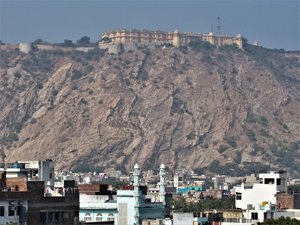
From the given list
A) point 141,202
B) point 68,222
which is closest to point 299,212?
point 141,202

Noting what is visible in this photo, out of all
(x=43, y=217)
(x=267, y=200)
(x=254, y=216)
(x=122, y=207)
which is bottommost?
(x=43, y=217)

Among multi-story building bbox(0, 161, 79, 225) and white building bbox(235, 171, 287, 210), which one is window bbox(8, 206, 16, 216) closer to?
multi-story building bbox(0, 161, 79, 225)

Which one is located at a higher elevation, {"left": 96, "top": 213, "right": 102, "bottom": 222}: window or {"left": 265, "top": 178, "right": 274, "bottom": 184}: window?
{"left": 265, "top": 178, "right": 274, "bottom": 184}: window

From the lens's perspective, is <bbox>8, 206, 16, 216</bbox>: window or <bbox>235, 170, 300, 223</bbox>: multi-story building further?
<bbox>235, 170, 300, 223</bbox>: multi-story building

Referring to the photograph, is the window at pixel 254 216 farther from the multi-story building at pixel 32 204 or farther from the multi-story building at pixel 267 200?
the multi-story building at pixel 32 204

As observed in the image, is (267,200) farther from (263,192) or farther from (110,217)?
(110,217)

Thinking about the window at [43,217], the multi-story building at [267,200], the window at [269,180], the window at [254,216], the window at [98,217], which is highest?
the window at [269,180]

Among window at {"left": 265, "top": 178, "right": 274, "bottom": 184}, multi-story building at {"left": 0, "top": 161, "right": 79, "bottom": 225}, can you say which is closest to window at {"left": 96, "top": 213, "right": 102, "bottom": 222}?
multi-story building at {"left": 0, "top": 161, "right": 79, "bottom": 225}

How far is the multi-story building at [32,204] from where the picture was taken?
6100cm

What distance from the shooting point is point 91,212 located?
246 feet

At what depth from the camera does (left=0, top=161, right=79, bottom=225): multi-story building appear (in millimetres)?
61000

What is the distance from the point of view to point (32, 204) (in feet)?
204

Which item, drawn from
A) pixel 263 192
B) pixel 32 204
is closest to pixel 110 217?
pixel 32 204

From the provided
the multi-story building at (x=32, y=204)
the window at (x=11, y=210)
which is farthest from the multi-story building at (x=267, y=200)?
the window at (x=11, y=210)
